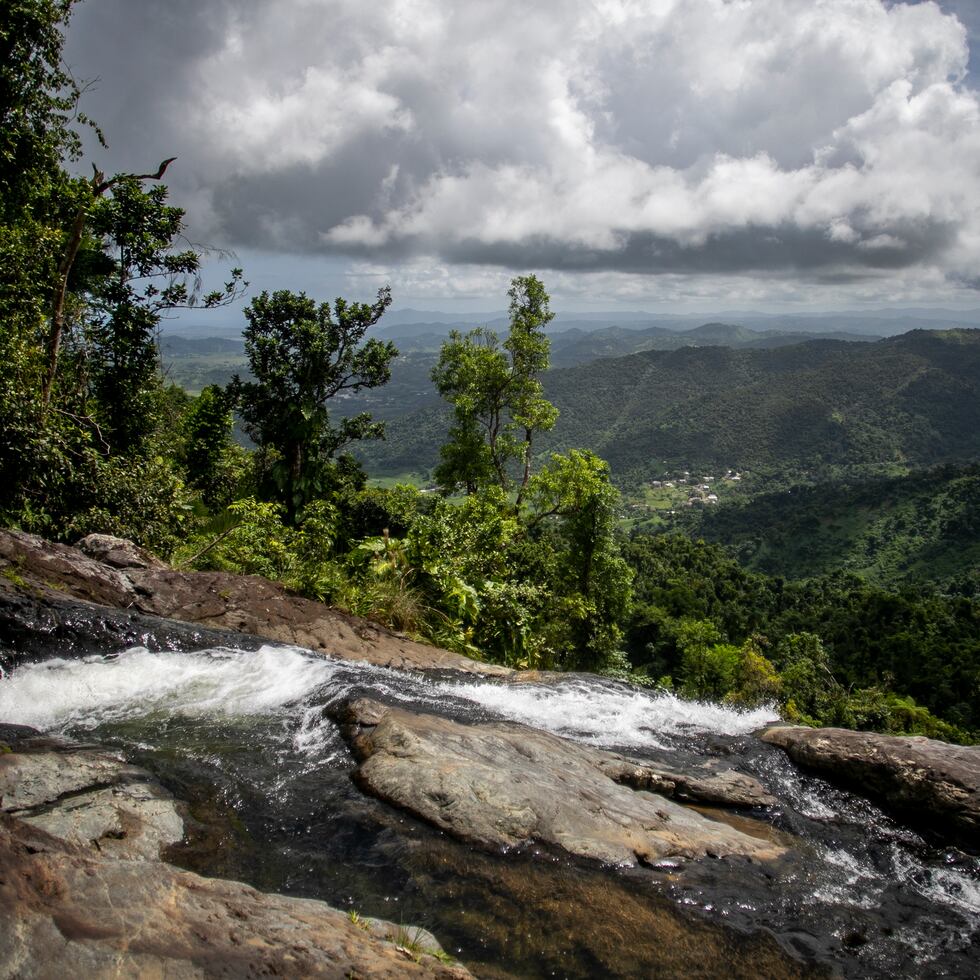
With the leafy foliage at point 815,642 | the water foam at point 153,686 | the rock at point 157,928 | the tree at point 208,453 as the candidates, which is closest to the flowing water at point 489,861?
the water foam at point 153,686

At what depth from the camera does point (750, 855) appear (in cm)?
591

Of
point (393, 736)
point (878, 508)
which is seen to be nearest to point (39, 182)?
point (393, 736)

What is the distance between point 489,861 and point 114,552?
860 cm

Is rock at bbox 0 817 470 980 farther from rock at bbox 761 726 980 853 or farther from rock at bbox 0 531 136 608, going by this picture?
rock at bbox 761 726 980 853

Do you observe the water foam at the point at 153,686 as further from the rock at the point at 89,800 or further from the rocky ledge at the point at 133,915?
the rocky ledge at the point at 133,915

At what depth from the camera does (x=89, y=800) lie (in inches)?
176

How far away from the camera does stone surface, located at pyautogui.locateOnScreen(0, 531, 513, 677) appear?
8594mm

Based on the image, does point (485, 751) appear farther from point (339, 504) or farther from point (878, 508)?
point (878, 508)

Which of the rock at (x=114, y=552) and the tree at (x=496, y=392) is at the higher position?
the tree at (x=496, y=392)

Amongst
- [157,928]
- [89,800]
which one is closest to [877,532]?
[89,800]

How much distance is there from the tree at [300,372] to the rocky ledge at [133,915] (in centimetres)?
1706

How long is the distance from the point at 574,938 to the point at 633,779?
2.87m

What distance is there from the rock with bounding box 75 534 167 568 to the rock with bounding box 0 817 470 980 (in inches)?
283

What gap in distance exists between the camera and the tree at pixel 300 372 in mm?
20406
